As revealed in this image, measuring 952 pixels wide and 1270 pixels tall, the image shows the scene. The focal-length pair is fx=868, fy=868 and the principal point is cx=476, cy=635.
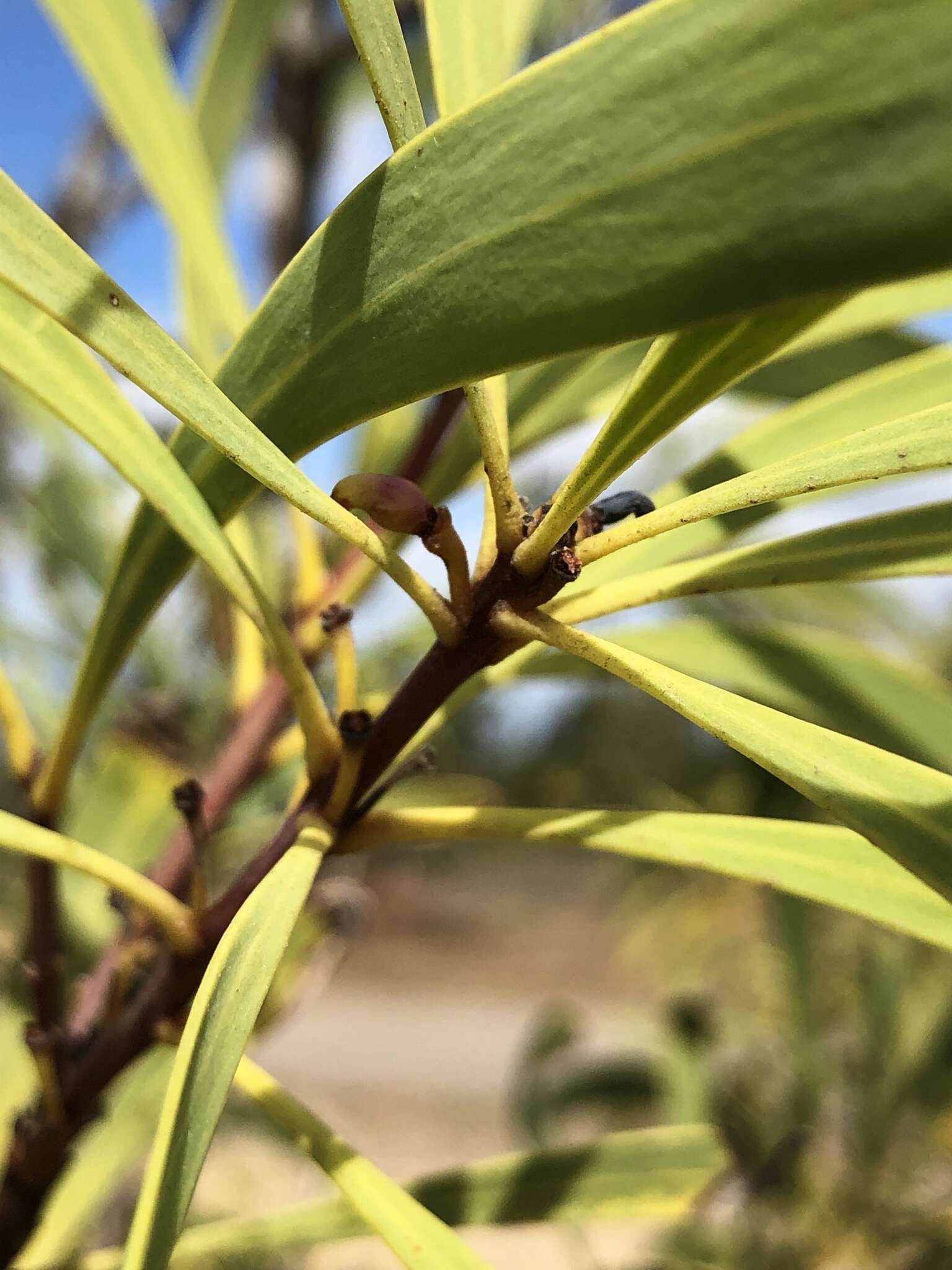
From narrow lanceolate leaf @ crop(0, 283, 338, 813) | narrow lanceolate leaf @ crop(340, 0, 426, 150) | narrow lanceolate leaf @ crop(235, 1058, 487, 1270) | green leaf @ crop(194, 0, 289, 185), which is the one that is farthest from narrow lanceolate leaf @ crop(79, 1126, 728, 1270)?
green leaf @ crop(194, 0, 289, 185)

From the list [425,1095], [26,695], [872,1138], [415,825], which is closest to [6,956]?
[26,695]

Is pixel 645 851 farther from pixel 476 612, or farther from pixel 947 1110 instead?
pixel 947 1110

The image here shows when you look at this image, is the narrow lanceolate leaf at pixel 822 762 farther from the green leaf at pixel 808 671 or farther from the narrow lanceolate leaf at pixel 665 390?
the green leaf at pixel 808 671

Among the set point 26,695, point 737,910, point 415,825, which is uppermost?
point 737,910

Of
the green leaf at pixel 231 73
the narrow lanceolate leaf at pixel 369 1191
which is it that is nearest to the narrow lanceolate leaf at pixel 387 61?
the narrow lanceolate leaf at pixel 369 1191

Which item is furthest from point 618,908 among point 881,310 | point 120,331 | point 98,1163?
point 120,331

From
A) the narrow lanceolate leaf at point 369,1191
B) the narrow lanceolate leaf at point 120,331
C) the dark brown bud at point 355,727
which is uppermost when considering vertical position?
the narrow lanceolate leaf at point 120,331

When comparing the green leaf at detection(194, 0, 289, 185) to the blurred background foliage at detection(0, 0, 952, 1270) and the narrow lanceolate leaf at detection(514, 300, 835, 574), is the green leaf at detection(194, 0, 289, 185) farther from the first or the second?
the narrow lanceolate leaf at detection(514, 300, 835, 574)
